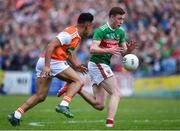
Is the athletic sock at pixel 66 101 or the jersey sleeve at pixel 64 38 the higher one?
the jersey sleeve at pixel 64 38

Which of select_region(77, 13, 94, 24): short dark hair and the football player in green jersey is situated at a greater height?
select_region(77, 13, 94, 24): short dark hair

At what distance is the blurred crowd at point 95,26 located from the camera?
27.8 meters

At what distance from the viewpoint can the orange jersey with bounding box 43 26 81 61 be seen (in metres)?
12.6

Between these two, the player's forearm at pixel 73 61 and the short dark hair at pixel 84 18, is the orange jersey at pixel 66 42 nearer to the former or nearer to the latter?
the short dark hair at pixel 84 18

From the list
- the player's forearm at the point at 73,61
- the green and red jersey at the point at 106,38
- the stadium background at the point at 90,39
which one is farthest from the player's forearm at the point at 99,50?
the stadium background at the point at 90,39

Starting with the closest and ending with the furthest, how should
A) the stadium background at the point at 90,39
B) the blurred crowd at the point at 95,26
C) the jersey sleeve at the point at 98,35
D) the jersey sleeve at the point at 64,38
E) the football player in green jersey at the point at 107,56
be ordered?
1. the jersey sleeve at the point at 64,38
2. the football player in green jersey at the point at 107,56
3. the jersey sleeve at the point at 98,35
4. the stadium background at the point at 90,39
5. the blurred crowd at the point at 95,26

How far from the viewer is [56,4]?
1185 inches

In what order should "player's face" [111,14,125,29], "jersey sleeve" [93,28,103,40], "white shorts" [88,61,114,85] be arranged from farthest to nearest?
"white shorts" [88,61,114,85] < "player's face" [111,14,125,29] < "jersey sleeve" [93,28,103,40]

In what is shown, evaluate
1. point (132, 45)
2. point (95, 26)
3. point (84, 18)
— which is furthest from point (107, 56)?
point (95, 26)

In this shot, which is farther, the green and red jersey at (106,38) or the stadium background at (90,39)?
the stadium background at (90,39)

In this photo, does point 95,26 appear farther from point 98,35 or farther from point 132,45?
point 98,35

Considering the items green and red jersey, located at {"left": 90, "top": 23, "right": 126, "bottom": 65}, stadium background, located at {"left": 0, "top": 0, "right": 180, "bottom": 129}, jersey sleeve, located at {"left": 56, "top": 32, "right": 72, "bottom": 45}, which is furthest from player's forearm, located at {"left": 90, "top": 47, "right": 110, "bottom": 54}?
stadium background, located at {"left": 0, "top": 0, "right": 180, "bottom": 129}

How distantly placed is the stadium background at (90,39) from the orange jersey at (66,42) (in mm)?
14272

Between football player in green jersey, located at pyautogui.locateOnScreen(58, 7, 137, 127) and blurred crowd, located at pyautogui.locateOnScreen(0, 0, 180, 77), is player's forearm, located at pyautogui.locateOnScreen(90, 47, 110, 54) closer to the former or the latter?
football player in green jersey, located at pyautogui.locateOnScreen(58, 7, 137, 127)
